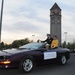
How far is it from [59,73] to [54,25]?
88.1m

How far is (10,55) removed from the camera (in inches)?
343

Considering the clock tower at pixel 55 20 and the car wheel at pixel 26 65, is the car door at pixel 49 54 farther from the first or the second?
the clock tower at pixel 55 20

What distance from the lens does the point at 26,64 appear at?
29.7ft

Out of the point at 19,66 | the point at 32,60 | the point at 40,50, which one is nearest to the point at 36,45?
the point at 40,50

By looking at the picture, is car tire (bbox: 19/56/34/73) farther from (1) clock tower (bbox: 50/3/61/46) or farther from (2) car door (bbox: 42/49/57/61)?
(1) clock tower (bbox: 50/3/61/46)

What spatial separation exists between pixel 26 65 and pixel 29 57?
339 mm

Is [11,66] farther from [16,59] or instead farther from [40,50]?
[40,50]

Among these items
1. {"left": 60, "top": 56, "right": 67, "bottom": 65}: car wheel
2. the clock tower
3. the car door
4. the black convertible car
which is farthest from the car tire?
the clock tower

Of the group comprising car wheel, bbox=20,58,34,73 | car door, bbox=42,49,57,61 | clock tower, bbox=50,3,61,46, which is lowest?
car wheel, bbox=20,58,34,73

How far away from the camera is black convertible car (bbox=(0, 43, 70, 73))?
866 centimetres

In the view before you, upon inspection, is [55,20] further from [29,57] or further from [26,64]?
[26,64]

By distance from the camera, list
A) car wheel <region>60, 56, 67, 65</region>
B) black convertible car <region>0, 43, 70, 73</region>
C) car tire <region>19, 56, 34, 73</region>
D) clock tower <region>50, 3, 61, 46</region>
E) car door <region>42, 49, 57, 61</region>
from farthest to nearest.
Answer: clock tower <region>50, 3, 61, 46</region>, car wheel <region>60, 56, 67, 65</region>, car door <region>42, 49, 57, 61</region>, car tire <region>19, 56, 34, 73</region>, black convertible car <region>0, 43, 70, 73</region>

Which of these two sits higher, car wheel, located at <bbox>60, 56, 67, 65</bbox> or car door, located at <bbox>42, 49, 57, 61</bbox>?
car door, located at <bbox>42, 49, 57, 61</bbox>

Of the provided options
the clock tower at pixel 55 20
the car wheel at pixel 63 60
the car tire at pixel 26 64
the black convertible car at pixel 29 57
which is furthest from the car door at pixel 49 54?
the clock tower at pixel 55 20
